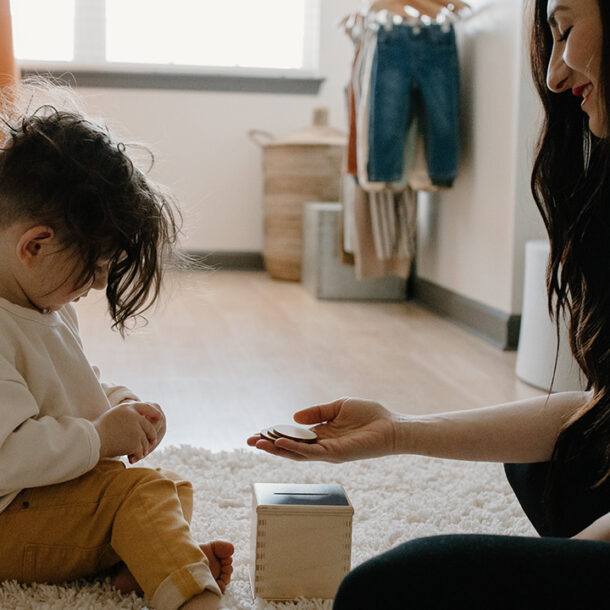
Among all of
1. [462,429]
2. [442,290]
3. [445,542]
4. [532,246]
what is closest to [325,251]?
[442,290]

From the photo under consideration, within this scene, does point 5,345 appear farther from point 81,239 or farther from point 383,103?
point 383,103

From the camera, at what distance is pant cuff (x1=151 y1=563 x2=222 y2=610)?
0.97 m

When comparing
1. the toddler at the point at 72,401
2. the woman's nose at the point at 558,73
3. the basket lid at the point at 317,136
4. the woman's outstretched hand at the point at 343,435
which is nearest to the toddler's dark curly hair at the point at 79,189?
the toddler at the point at 72,401

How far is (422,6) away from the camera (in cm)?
296

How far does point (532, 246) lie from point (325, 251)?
4.64 feet

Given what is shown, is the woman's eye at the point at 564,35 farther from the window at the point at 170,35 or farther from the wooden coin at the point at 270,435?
the window at the point at 170,35

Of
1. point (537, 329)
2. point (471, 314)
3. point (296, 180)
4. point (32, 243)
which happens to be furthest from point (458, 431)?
point (296, 180)

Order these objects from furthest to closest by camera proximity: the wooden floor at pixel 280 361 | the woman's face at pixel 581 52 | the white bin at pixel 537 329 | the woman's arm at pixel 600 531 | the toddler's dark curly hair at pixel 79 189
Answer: the white bin at pixel 537 329, the wooden floor at pixel 280 361, the toddler's dark curly hair at pixel 79 189, the woman's face at pixel 581 52, the woman's arm at pixel 600 531

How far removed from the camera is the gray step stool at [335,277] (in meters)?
3.54

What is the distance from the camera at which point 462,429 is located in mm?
1100

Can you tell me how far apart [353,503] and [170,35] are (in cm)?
331

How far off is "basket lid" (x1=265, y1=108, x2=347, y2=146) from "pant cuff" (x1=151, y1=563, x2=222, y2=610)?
119 inches

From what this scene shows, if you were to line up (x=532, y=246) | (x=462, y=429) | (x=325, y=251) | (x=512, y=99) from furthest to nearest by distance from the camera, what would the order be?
(x=325, y=251), (x=512, y=99), (x=532, y=246), (x=462, y=429)

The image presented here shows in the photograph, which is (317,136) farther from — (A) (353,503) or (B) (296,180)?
(A) (353,503)
